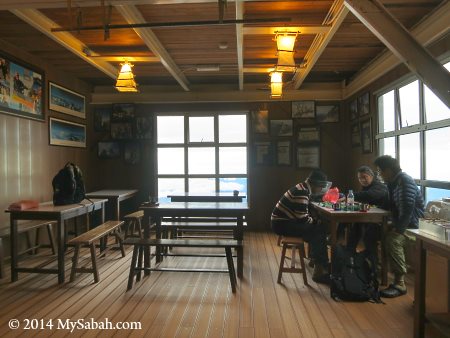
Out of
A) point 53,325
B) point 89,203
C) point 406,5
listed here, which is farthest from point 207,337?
point 406,5

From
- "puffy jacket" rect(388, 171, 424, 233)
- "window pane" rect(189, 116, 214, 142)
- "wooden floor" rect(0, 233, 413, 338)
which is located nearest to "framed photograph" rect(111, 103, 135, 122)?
"window pane" rect(189, 116, 214, 142)

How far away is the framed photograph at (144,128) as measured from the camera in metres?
6.88

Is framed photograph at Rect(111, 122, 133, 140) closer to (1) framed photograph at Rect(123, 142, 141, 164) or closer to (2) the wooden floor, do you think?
(1) framed photograph at Rect(123, 142, 141, 164)

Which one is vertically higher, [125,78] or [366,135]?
[125,78]

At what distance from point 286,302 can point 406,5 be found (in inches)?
129

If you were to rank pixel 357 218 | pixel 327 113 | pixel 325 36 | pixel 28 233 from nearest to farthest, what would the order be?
pixel 357 218, pixel 325 36, pixel 28 233, pixel 327 113

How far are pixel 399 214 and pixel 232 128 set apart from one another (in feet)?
13.6

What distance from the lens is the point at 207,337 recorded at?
2543mm

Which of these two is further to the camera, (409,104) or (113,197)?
(113,197)

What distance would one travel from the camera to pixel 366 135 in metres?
5.55

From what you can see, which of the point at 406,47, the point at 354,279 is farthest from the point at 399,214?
the point at 406,47

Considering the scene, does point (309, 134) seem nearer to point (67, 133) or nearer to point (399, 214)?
point (399, 214)

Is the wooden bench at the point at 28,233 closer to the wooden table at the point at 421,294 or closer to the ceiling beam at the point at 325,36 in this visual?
the wooden table at the point at 421,294

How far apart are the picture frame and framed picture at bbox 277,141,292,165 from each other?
1461 mm
